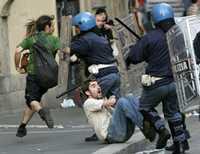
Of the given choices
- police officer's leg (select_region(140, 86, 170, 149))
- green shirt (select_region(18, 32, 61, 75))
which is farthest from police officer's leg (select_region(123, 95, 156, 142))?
green shirt (select_region(18, 32, 61, 75))

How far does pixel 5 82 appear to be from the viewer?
14.4m

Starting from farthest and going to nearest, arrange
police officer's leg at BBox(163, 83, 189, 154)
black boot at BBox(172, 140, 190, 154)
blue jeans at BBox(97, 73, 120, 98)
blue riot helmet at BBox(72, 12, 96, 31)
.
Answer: blue jeans at BBox(97, 73, 120, 98) → blue riot helmet at BBox(72, 12, 96, 31) → black boot at BBox(172, 140, 190, 154) → police officer's leg at BBox(163, 83, 189, 154)

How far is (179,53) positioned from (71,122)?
15.3 ft

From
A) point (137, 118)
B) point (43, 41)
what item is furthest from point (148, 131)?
point (43, 41)

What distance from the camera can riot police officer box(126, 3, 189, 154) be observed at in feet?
27.8

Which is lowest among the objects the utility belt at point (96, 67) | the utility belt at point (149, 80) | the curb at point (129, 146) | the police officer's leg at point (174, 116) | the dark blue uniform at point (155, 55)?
the curb at point (129, 146)

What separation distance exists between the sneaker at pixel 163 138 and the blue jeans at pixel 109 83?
109 cm

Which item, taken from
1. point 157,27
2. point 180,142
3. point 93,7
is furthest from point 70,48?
point 93,7

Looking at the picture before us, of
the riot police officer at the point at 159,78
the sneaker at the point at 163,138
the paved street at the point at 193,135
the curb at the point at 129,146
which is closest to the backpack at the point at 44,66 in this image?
the curb at the point at 129,146

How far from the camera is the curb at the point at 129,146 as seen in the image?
873 cm

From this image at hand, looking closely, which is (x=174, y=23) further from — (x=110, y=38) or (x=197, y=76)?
(x=110, y=38)

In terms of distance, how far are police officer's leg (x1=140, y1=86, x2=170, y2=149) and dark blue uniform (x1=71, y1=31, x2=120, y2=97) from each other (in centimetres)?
93

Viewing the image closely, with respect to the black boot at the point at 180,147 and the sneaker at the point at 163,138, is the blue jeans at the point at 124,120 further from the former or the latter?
the black boot at the point at 180,147

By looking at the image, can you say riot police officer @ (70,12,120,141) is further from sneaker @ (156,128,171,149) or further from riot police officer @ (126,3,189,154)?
sneaker @ (156,128,171,149)
